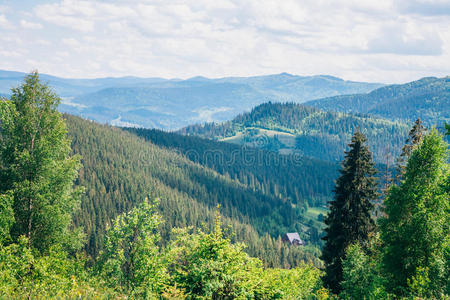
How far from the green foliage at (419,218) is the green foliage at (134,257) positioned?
16613mm

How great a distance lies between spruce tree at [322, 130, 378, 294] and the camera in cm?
3234

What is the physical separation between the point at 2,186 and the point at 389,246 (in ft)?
90.3

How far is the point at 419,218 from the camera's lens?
24.3m

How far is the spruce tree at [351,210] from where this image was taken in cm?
3234

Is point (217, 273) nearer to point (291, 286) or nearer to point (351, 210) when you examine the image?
point (351, 210)

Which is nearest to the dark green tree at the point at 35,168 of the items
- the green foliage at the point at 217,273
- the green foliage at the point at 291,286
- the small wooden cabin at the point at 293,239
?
the green foliage at the point at 217,273

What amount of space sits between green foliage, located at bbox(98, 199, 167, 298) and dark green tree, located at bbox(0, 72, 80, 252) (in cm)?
360

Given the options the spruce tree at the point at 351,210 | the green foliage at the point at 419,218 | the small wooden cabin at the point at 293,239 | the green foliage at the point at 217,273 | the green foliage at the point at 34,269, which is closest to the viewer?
the green foliage at the point at 217,273

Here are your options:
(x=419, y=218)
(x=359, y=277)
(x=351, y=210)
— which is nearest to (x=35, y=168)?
(x=359, y=277)

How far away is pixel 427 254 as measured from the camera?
24562mm

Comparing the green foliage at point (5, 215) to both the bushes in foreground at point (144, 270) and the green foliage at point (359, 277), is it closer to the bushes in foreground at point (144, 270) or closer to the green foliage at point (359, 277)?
the bushes in foreground at point (144, 270)

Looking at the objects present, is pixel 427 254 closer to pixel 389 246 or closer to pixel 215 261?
pixel 389 246

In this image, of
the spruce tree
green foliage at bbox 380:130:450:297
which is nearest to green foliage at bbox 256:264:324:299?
the spruce tree

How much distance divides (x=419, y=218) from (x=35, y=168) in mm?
26411
